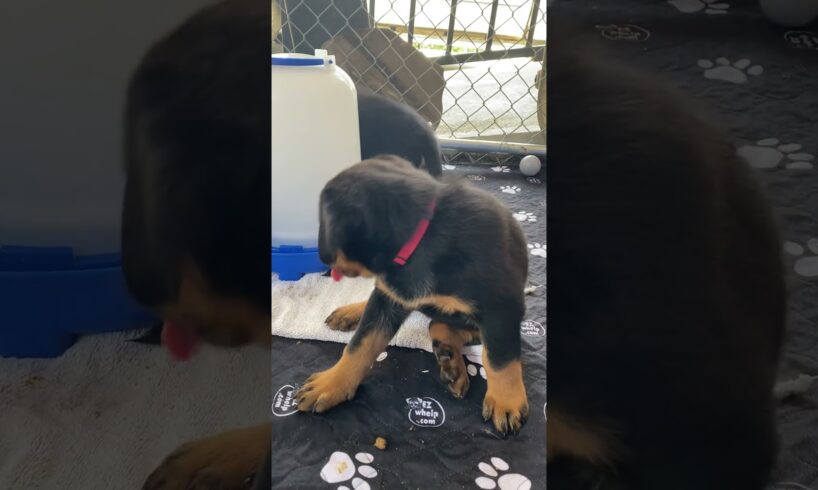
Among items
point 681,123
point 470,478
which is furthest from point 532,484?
point 681,123

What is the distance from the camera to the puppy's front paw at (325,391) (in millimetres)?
601

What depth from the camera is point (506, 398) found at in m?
0.55

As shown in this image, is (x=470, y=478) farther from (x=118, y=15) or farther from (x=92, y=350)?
(x=118, y=15)

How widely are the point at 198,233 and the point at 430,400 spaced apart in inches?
14.3

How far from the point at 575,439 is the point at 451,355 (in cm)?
27

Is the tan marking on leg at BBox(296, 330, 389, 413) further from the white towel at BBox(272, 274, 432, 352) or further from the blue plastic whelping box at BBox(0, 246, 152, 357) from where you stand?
the blue plastic whelping box at BBox(0, 246, 152, 357)

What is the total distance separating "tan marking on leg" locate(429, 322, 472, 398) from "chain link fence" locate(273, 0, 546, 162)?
188 millimetres

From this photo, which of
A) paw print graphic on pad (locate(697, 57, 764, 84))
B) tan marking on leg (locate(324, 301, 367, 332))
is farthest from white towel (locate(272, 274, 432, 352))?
A: paw print graphic on pad (locate(697, 57, 764, 84))

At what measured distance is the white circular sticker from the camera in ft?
1.60

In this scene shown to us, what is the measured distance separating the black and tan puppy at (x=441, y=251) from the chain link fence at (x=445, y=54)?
0.08m

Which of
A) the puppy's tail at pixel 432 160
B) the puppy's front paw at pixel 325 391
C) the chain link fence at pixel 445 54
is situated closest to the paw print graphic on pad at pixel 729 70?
the chain link fence at pixel 445 54

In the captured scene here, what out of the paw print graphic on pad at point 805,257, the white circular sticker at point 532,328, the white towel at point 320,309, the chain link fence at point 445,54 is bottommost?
the white towel at point 320,309

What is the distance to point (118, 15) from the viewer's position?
0.98ft

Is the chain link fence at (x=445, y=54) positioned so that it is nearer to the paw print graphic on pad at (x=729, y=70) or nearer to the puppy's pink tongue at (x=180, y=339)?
the paw print graphic on pad at (x=729, y=70)
